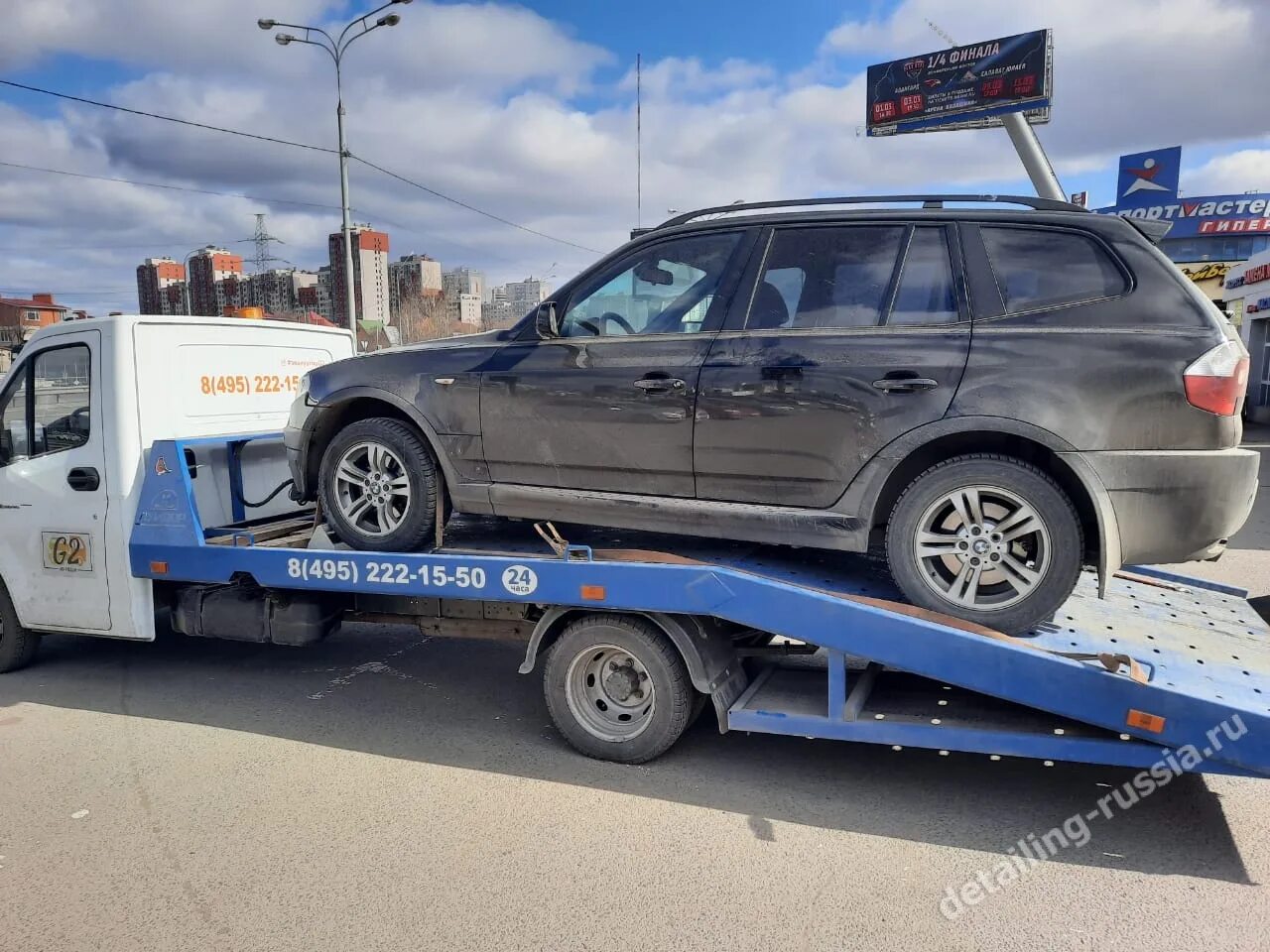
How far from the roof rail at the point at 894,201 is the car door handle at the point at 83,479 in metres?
3.56

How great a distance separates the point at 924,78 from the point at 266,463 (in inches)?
1280

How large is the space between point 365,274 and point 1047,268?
40698mm

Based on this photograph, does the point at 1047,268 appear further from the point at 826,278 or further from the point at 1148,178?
the point at 1148,178

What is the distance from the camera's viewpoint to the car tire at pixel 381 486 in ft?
15.7

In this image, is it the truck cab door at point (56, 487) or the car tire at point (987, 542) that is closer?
the car tire at point (987, 542)

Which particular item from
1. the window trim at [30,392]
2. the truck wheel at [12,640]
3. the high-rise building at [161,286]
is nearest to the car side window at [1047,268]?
the window trim at [30,392]

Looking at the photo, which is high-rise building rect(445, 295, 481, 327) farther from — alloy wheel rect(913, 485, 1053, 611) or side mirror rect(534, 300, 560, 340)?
alloy wheel rect(913, 485, 1053, 611)

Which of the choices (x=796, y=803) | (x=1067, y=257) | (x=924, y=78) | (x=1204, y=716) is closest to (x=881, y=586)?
(x=796, y=803)

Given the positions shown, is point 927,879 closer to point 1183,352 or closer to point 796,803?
point 796,803

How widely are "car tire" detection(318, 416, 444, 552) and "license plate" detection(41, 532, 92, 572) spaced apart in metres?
1.67

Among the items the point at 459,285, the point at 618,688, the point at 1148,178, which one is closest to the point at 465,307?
the point at 459,285

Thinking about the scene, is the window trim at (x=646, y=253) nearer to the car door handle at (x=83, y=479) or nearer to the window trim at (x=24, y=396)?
the car door handle at (x=83, y=479)

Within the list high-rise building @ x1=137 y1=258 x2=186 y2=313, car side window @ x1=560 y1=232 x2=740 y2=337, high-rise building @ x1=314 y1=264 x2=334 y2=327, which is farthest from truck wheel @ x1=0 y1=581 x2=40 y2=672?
high-rise building @ x1=137 y1=258 x2=186 y2=313

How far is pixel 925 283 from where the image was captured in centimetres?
399
